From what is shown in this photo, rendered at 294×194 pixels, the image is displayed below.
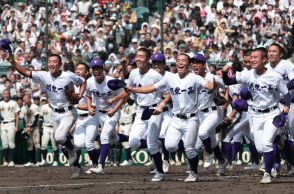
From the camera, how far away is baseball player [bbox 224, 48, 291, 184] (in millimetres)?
15719

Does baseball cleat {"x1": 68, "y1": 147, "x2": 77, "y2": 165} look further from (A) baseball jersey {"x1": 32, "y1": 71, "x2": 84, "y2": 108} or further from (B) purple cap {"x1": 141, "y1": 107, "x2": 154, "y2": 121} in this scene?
(B) purple cap {"x1": 141, "y1": 107, "x2": 154, "y2": 121}

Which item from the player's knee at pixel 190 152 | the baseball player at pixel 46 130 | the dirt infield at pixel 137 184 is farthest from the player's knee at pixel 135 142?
the baseball player at pixel 46 130

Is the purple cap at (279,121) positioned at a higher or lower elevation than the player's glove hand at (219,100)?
lower

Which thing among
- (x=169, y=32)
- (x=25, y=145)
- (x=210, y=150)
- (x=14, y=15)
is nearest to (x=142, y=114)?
(x=210, y=150)

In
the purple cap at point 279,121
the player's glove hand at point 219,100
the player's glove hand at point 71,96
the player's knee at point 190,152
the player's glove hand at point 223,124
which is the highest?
the player's glove hand at point 71,96

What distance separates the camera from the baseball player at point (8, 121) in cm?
2609

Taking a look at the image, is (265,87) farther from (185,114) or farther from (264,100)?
(185,114)

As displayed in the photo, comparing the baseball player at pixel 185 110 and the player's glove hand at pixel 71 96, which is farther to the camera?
the player's glove hand at pixel 71 96

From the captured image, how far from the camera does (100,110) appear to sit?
64.7ft

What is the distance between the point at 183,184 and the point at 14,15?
17.0 metres

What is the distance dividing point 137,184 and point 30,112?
34.9 feet

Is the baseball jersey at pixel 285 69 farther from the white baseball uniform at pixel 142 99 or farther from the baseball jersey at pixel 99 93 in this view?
the baseball jersey at pixel 99 93

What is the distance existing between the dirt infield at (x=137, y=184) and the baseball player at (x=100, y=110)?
61 centimetres

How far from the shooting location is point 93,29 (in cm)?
3092
